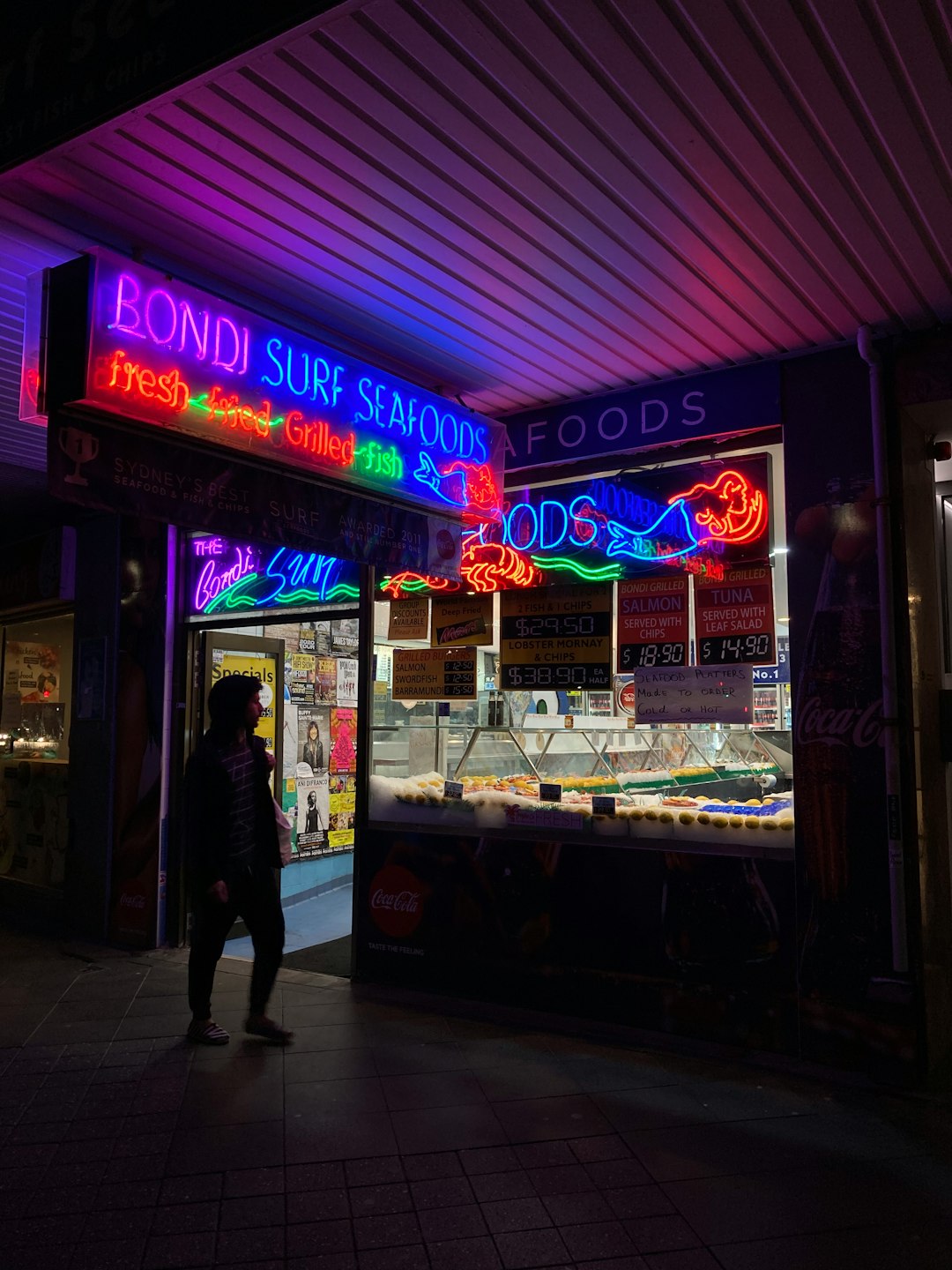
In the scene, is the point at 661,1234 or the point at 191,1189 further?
the point at 191,1189

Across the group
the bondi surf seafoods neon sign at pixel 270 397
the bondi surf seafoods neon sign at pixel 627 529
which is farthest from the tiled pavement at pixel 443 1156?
the bondi surf seafoods neon sign at pixel 270 397

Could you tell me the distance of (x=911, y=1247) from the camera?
3.05 m

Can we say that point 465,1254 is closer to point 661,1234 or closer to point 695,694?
point 661,1234

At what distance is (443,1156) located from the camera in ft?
12.1

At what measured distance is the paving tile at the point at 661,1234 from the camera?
120 inches

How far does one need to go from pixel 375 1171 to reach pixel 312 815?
620 centimetres

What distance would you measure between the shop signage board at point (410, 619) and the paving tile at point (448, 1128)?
10.7 ft

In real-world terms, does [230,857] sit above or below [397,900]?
above

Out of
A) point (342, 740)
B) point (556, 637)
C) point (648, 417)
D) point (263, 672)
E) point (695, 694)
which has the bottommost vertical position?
point (342, 740)

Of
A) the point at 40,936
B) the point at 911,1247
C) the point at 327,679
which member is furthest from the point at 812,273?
the point at 40,936

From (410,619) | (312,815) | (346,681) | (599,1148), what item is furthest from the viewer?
(346,681)

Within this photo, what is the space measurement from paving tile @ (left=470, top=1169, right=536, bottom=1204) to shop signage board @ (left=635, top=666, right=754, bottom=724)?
2.69 meters

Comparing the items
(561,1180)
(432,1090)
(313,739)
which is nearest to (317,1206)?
(561,1180)

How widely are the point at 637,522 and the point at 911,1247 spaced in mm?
3877
